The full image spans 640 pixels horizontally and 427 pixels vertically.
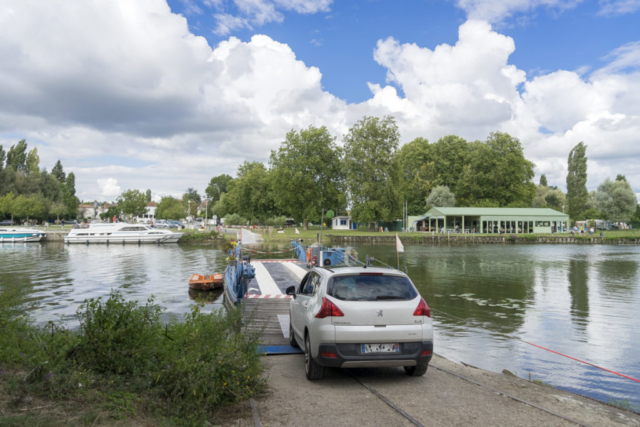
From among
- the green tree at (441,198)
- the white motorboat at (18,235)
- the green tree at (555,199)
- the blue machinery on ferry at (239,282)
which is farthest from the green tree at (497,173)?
the blue machinery on ferry at (239,282)

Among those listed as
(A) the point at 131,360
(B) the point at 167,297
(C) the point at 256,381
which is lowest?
(B) the point at 167,297

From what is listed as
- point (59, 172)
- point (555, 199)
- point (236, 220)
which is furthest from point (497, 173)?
point (59, 172)

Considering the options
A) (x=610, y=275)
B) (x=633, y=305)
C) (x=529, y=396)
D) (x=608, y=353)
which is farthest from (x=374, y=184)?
(x=529, y=396)

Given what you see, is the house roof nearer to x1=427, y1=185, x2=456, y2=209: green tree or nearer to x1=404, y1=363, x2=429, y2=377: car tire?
x1=427, y1=185, x2=456, y2=209: green tree

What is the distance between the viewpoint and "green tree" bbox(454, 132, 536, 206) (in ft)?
262

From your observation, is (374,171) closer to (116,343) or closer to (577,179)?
(577,179)

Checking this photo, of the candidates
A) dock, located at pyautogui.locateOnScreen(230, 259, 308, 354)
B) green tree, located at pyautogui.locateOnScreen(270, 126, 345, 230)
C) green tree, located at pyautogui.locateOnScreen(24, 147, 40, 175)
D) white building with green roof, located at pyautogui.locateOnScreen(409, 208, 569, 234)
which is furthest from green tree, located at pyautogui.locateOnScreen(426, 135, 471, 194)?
green tree, located at pyautogui.locateOnScreen(24, 147, 40, 175)

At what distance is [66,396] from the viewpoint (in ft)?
14.3

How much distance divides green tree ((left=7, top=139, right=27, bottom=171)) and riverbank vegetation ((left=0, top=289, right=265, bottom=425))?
357ft

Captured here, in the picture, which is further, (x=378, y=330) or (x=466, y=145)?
(x=466, y=145)

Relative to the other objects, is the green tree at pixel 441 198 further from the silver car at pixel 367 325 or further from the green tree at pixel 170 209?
the silver car at pixel 367 325

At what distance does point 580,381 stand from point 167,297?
1554 centimetres

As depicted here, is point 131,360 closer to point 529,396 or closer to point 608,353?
point 529,396

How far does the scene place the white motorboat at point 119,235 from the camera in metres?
54.3
